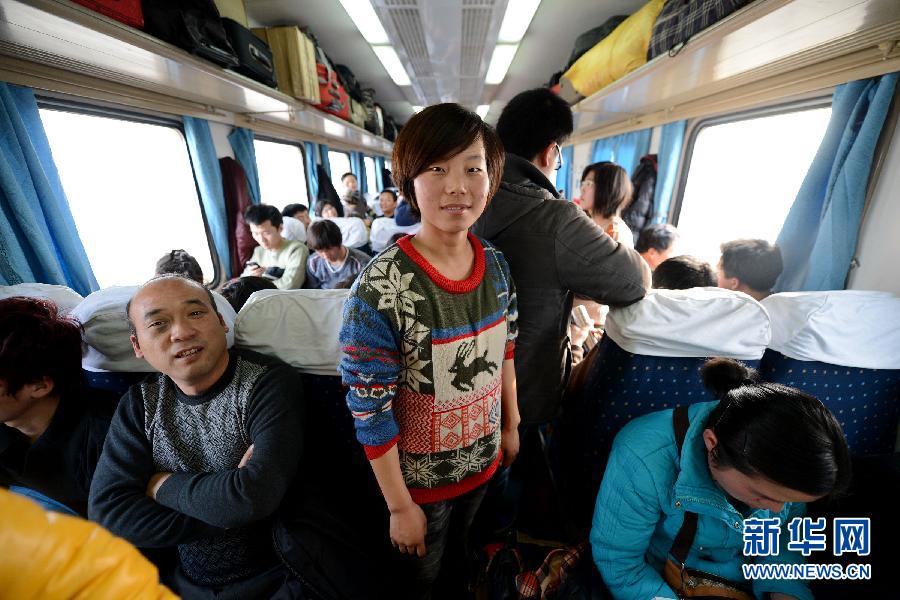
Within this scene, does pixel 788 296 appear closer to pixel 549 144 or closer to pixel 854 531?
pixel 854 531

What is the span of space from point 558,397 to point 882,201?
2.21 meters

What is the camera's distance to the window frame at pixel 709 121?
8.31ft

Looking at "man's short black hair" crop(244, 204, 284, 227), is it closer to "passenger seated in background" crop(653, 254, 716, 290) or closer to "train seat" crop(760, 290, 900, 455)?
"passenger seated in background" crop(653, 254, 716, 290)

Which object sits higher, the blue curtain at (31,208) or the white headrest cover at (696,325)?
the blue curtain at (31,208)

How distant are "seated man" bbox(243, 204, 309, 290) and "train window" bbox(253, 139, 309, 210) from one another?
226 cm

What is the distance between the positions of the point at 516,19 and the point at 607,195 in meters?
2.57

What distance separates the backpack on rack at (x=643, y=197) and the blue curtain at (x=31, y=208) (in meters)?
5.43

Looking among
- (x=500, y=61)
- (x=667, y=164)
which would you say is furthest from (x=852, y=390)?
(x=500, y=61)

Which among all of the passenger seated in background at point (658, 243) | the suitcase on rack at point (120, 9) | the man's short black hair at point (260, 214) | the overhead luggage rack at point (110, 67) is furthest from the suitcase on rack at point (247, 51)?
the passenger seated in background at point (658, 243)

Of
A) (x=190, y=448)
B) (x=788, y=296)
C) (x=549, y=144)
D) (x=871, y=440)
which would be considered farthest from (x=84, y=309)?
(x=871, y=440)

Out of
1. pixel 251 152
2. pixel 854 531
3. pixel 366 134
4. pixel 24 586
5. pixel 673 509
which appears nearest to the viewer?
pixel 24 586

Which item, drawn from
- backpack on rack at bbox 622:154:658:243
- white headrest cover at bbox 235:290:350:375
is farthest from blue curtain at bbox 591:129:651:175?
white headrest cover at bbox 235:290:350:375

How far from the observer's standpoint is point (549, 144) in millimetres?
1375

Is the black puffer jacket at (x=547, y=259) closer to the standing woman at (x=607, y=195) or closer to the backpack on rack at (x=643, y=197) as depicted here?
the standing woman at (x=607, y=195)
